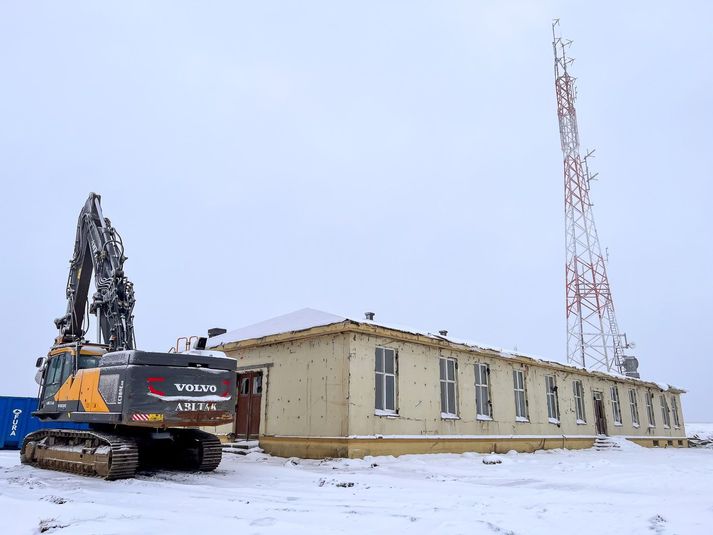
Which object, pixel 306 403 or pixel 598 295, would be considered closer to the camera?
pixel 306 403

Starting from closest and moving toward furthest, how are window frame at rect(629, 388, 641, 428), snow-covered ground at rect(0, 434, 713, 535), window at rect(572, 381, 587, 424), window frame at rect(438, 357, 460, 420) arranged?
snow-covered ground at rect(0, 434, 713, 535) < window frame at rect(438, 357, 460, 420) < window at rect(572, 381, 587, 424) < window frame at rect(629, 388, 641, 428)

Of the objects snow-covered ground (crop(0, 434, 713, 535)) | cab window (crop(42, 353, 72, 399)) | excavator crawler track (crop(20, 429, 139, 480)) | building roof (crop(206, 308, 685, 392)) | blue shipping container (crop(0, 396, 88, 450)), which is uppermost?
building roof (crop(206, 308, 685, 392))

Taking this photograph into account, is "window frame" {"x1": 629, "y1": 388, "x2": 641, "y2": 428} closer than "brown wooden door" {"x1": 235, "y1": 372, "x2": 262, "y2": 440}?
No

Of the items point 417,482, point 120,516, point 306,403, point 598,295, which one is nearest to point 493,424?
point 306,403

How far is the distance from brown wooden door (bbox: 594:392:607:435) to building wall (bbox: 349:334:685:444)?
1.18 metres

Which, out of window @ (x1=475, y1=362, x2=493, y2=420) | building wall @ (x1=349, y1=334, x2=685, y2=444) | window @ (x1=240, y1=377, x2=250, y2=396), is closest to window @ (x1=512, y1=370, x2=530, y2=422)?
building wall @ (x1=349, y1=334, x2=685, y2=444)

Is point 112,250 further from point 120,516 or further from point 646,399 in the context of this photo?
point 646,399

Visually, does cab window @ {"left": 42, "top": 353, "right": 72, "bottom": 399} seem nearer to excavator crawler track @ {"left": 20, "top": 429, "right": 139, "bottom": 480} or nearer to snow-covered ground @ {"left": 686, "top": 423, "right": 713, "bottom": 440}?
excavator crawler track @ {"left": 20, "top": 429, "right": 139, "bottom": 480}

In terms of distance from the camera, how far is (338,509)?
7516 mm

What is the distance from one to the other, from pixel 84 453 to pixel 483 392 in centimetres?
1250

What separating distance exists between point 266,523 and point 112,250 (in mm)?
8359

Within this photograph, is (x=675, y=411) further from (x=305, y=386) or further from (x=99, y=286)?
(x=99, y=286)

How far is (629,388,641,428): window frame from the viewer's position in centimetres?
2902

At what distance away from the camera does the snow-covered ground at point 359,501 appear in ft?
20.5
